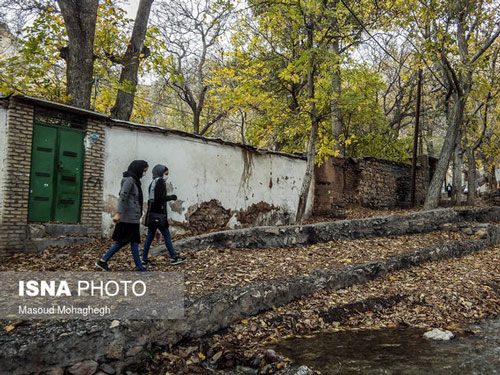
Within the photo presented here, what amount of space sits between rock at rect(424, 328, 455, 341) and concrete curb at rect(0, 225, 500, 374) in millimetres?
1729

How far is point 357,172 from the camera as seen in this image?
14.7m

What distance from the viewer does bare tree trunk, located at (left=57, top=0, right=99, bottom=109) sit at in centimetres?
943

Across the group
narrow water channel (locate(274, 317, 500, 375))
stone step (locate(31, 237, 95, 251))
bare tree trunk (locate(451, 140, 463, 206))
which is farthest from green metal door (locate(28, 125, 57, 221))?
bare tree trunk (locate(451, 140, 463, 206))

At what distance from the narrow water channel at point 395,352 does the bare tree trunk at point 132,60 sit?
348 inches

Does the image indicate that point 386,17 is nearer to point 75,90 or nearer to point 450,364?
point 75,90

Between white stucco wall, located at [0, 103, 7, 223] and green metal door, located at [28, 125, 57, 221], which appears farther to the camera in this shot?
green metal door, located at [28, 125, 57, 221]

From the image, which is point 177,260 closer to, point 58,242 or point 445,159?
point 58,242

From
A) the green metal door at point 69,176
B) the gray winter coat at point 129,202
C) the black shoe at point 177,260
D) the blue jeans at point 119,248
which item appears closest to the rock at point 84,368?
the blue jeans at point 119,248

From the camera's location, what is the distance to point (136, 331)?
376cm

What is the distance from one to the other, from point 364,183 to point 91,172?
1078 cm

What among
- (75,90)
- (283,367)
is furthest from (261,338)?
(75,90)

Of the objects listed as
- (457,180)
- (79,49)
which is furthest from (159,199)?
(457,180)

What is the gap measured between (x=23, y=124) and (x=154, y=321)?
4980 mm

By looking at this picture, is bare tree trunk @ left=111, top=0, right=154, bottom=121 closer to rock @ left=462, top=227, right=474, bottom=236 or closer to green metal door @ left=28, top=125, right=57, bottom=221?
green metal door @ left=28, top=125, right=57, bottom=221
